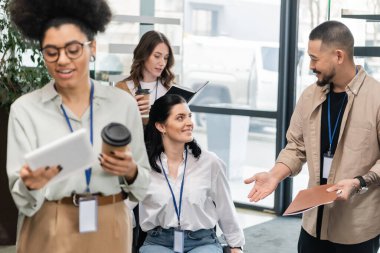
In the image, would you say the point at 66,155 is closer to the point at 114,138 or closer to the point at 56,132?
the point at 114,138

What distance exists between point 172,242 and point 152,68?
1211 millimetres

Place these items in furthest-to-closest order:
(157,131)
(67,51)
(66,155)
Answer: (157,131)
(67,51)
(66,155)

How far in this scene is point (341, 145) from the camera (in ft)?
9.23

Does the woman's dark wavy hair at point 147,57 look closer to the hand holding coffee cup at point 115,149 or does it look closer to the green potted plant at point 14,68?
the green potted plant at point 14,68

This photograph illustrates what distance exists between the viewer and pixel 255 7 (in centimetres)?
580

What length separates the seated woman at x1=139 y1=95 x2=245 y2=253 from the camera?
10.3 feet

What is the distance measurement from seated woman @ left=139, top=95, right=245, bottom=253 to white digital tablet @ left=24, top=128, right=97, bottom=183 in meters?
1.44

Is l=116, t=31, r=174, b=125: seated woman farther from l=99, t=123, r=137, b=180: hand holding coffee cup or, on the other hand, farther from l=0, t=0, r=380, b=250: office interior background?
l=99, t=123, r=137, b=180: hand holding coffee cup

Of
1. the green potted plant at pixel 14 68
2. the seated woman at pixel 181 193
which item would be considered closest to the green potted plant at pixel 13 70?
the green potted plant at pixel 14 68

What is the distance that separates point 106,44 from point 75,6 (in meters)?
3.72

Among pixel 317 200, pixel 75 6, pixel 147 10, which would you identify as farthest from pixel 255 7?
pixel 75 6

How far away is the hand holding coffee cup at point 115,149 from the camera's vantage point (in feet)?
5.69

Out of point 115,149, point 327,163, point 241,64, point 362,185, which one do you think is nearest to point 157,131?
point 327,163

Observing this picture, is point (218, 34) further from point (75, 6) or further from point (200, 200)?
point (75, 6)
